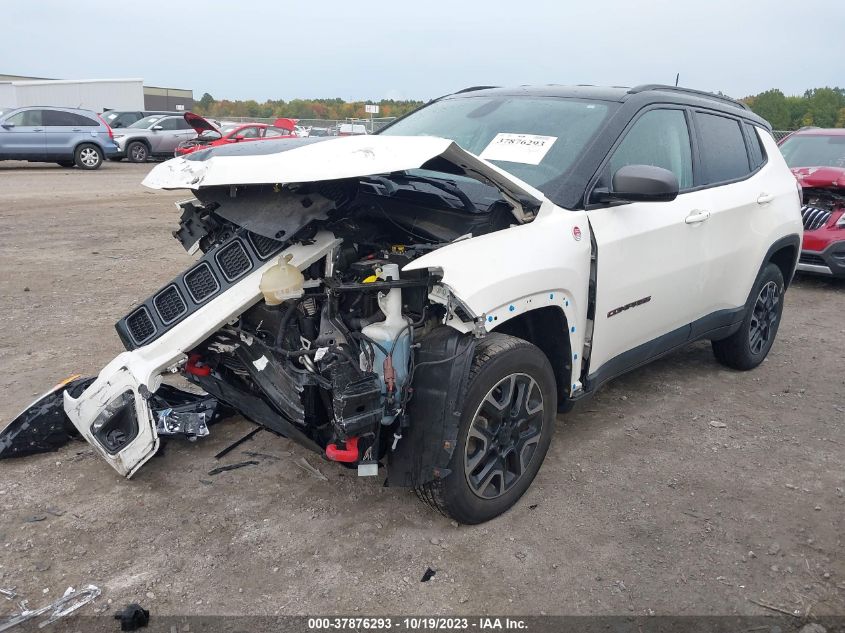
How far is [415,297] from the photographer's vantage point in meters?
2.95

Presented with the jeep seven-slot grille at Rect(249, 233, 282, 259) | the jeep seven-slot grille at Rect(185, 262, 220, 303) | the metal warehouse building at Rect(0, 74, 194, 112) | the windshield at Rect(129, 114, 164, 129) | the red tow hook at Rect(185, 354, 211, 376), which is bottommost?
the red tow hook at Rect(185, 354, 211, 376)

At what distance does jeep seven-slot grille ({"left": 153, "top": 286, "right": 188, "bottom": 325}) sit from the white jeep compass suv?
0.04 ft

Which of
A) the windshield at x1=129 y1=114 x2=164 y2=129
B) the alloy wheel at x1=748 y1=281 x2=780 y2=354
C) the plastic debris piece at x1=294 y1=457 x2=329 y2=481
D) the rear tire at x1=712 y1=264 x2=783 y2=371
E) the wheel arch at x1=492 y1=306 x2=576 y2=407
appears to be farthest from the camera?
the windshield at x1=129 y1=114 x2=164 y2=129

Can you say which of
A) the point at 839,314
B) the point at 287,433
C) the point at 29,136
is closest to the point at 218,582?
the point at 287,433

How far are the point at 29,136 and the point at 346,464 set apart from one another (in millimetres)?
18342

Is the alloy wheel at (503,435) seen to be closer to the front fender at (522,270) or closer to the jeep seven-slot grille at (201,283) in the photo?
the front fender at (522,270)

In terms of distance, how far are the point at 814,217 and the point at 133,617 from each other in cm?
807

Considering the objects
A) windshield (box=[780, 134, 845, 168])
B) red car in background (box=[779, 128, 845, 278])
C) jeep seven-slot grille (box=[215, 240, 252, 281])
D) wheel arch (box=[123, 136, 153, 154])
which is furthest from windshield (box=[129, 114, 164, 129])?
jeep seven-slot grille (box=[215, 240, 252, 281])

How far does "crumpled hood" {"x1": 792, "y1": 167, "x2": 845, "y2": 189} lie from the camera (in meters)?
7.81

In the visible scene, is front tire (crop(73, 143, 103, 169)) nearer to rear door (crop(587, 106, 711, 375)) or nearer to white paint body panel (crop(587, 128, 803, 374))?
white paint body panel (crop(587, 128, 803, 374))

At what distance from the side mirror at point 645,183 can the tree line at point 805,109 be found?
2484 cm

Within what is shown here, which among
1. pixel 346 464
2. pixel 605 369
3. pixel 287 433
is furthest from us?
pixel 605 369

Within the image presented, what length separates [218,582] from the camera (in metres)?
2.76

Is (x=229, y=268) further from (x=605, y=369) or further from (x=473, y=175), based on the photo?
(x=605, y=369)
